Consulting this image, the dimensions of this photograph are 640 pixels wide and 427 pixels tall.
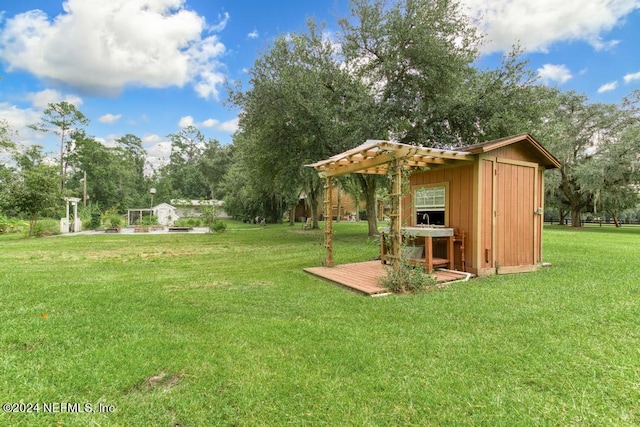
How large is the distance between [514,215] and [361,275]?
3508 millimetres

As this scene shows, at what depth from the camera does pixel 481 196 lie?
6074mm

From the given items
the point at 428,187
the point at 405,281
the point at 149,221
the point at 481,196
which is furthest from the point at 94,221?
the point at 481,196

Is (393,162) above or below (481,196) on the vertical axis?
above

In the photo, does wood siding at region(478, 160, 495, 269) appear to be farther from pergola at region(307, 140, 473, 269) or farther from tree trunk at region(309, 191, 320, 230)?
tree trunk at region(309, 191, 320, 230)

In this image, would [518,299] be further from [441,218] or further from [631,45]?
[631,45]

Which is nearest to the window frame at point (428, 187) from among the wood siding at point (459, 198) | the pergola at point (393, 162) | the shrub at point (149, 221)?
the wood siding at point (459, 198)

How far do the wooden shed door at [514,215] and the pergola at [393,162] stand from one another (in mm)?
1041

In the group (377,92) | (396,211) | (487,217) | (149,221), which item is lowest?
(149,221)

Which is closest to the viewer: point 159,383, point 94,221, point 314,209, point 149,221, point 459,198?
point 159,383

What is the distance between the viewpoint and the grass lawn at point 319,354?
2.02 metres

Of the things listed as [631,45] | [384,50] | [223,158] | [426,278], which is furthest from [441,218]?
[223,158]

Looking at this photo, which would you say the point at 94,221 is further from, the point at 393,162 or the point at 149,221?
the point at 393,162

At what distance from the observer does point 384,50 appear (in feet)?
37.9

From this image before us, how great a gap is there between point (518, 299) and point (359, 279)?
8.12ft
